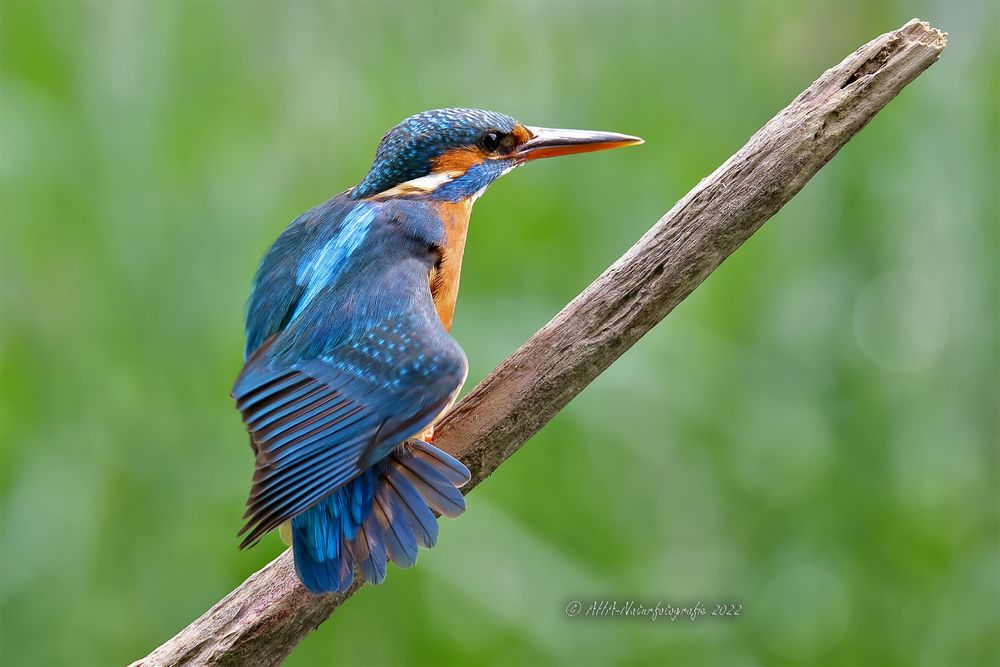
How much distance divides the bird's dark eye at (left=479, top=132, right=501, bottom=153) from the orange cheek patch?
21mm

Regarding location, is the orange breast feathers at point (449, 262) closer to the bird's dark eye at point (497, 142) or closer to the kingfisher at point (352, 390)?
the kingfisher at point (352, 390)

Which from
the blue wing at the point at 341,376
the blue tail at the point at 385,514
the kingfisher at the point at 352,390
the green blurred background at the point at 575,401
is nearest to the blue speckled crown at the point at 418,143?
the kingfisher at the point at 352,390

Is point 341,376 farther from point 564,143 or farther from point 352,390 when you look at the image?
point 564,143

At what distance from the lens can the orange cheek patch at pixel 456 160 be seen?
223 centimetres

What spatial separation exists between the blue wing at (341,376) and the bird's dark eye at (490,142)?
0.36 m

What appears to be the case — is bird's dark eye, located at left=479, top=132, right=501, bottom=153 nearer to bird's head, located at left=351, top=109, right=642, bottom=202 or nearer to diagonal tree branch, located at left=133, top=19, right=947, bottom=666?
bird's head, located at left=351, top=109, right=642, bottom=202

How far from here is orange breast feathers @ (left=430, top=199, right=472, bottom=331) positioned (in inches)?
82.9

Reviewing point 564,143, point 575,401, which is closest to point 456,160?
point 564,143

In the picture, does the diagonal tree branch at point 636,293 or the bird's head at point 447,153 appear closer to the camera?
the diagonal tree branch at point 636,293

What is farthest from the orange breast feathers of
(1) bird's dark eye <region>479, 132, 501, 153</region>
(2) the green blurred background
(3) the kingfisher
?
(2) the green blurred background

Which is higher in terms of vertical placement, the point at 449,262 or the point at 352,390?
the point at 449,262

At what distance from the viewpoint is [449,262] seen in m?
2.13

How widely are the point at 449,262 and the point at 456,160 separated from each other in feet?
0.74

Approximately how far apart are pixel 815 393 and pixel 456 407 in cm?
109
